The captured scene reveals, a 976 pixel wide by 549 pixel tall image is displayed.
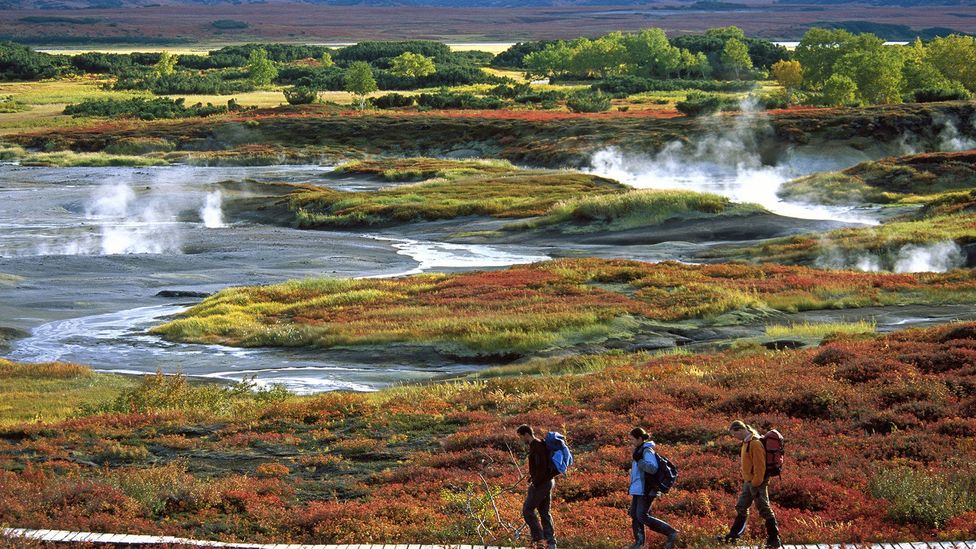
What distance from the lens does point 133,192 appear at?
8469 centimetres

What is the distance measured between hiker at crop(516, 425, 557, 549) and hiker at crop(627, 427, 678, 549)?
1.05m

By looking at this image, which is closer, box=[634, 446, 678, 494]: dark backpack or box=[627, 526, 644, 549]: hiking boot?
box=[634, 446, 678, 494]: dark backpack

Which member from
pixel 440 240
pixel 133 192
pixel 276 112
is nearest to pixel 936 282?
pixel 440 240

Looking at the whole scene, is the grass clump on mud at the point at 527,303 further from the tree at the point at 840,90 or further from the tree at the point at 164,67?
the tree at the point at 164,67

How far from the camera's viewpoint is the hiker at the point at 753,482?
1475 centimetres

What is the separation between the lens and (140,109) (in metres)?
Result: 136

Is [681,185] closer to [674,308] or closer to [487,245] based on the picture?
[487,245]

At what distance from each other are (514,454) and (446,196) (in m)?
57.2

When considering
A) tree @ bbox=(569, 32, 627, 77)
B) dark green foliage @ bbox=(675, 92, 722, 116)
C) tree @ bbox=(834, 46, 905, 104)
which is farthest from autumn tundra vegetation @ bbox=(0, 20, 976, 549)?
tree @ bbox=(569, 32, 627, 77)

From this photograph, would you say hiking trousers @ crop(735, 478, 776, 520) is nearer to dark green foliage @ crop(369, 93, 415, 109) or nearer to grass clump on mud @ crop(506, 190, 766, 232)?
grass clump on mud @ crop(506, 190, 766, 232)

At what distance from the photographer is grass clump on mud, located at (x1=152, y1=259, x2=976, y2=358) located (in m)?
38.7

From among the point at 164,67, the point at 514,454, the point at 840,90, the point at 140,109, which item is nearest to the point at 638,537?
the point at 514,454

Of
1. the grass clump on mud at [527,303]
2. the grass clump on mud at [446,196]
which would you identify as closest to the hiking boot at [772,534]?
the grass clump on mud at [527,303]

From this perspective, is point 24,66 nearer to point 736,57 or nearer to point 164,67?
point 164,67
